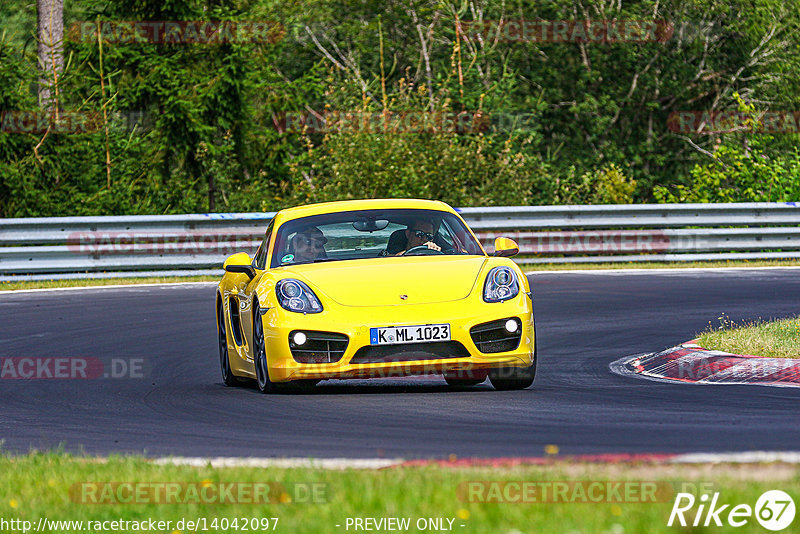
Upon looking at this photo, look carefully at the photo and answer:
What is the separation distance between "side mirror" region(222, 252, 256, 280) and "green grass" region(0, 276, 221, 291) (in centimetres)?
974

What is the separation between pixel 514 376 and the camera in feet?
31.9

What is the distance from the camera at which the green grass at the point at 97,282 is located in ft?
65.3

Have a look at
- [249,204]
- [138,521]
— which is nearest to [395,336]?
[138,521]

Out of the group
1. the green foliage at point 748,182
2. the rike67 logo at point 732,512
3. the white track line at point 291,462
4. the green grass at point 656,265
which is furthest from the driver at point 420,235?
the green foliage at point 748,182

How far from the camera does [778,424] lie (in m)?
7.57

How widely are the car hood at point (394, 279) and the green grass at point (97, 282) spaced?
10768 millimetres

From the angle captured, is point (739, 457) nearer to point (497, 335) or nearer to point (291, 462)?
point (291, 462)

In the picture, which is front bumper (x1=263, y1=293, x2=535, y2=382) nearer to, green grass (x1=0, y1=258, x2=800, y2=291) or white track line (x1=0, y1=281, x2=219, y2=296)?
white track line (x1=0, y1=281, x2=219, y2=296)

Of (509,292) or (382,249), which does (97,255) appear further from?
(509,292)

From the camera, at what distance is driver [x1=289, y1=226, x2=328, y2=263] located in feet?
34.1

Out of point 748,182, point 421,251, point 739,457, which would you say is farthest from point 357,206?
point 748,182

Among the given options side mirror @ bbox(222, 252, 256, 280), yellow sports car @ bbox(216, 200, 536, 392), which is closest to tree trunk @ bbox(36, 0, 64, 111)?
side mirror @ bbox(222, 252, 256, 280)

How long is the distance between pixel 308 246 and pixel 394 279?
1189 millimetres

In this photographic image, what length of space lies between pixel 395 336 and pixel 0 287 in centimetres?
1196
